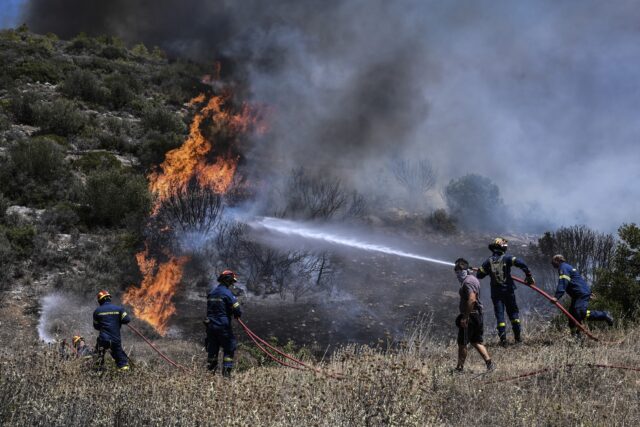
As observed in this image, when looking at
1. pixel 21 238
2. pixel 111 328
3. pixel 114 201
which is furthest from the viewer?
pixel 114 201

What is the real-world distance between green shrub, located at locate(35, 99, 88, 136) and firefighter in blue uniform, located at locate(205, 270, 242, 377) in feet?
58.6

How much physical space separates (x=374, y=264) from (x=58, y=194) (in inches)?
431

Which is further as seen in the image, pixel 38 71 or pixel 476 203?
pixel 38 71

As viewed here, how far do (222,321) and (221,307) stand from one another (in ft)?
0.65

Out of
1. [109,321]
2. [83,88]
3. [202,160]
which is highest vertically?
[83,88]

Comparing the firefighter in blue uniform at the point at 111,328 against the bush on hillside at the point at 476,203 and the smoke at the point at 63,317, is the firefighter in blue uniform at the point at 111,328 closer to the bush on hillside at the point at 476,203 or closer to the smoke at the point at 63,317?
the smoke at the point at 63,317

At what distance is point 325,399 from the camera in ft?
15.1

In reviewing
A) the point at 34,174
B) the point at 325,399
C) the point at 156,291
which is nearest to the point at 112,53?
the point at 34,174

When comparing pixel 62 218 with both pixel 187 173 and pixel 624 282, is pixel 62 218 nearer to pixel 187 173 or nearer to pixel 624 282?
pixel 187 173

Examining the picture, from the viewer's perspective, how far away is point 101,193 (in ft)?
55.0

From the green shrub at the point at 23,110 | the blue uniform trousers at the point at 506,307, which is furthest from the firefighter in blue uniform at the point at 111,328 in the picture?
A: the green shrub at the point at 23,110

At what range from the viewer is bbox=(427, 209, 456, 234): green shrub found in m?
23.2

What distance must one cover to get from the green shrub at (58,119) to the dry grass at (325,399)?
62.4 feet

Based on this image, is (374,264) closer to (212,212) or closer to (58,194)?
(212,212)
